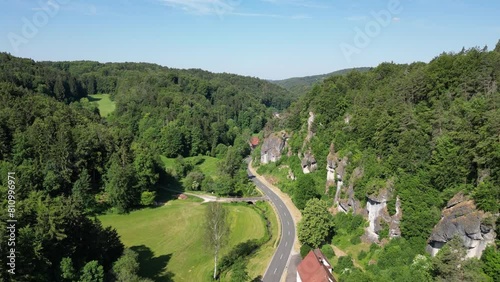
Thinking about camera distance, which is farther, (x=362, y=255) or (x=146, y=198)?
(x=146, y=198)

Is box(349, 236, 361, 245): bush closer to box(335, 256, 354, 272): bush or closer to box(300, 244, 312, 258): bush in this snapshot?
box(335, 256, 354, 272): bush

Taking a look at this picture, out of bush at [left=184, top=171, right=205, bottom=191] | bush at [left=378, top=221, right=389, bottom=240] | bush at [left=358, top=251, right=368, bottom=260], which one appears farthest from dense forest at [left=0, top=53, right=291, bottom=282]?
bush at [left=378, top=221, right=389, bottom=240]

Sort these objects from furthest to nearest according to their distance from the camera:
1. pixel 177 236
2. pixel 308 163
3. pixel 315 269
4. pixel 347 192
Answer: pixel 308 163 → pixel 347 192 → pixel 177 236 → pixel 315 269

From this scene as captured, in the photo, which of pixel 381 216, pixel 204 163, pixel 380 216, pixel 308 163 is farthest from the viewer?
pixel 204 163

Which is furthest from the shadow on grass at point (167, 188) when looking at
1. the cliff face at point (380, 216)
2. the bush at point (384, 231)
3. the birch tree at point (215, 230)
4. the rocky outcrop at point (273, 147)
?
the bush at point (384, 231)

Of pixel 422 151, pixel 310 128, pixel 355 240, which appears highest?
pixel 310 128

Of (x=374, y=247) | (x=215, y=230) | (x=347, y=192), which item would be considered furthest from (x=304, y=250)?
(x=347, y=192)

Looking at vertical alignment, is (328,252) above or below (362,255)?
below

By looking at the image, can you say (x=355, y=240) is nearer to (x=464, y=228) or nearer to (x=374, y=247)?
(x=374, y=247)

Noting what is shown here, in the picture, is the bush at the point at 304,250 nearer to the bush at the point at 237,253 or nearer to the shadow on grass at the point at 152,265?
the bush at the point at 237,253
